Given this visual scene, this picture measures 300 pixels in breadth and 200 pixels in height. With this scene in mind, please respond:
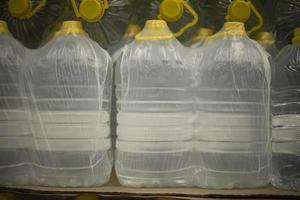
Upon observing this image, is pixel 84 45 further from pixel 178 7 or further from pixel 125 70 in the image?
pixel 178 7

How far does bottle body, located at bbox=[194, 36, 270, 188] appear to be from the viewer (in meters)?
0.98

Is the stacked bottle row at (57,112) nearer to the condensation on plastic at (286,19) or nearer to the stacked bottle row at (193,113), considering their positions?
the stacked bottle row at (193,113)

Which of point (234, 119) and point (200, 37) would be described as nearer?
point (234, 119)

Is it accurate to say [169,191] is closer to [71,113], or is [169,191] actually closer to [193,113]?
[193,113]

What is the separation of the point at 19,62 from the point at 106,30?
0.36 meters

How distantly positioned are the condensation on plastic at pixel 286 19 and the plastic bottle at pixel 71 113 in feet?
2.19

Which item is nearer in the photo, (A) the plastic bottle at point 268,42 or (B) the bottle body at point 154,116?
(B) the bottle body at point 154,116

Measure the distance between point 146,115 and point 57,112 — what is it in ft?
0.85

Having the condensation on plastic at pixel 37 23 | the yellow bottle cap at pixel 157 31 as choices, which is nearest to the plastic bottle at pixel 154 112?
the yellow bottle cap at pixel 157 31

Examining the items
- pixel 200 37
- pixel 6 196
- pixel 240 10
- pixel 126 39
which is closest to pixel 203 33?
pixel 200 37

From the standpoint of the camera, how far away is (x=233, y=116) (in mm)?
982

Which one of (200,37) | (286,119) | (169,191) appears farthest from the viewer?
(200,37)

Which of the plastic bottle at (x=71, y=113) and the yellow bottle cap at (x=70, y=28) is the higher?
the yellow bottle cap at (x=70, y=28)

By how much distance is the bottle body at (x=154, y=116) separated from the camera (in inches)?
38.5
